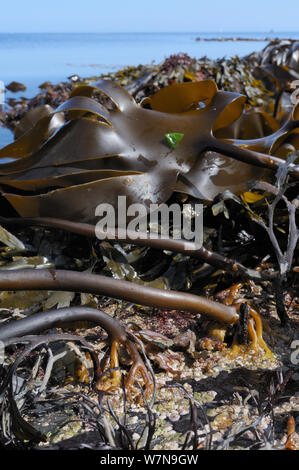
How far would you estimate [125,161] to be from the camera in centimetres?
137

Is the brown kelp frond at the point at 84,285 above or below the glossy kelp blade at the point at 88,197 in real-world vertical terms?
below

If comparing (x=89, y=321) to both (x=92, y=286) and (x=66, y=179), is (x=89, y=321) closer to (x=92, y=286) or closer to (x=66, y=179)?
(x=92, y=286)

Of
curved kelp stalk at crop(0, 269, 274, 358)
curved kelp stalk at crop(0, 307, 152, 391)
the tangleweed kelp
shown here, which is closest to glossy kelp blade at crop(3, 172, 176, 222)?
the tangleweed kelp

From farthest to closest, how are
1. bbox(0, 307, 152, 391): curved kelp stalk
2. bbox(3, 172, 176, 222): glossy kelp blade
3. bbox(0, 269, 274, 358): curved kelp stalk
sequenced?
bbox(3, 172, 176, 222): glossy kelp blade < bbox(0, 269, 274, 358): curved kelp stalk < bbox(0, 307, 152, 391): curved kelp stalk

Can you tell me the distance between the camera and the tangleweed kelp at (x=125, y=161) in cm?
128

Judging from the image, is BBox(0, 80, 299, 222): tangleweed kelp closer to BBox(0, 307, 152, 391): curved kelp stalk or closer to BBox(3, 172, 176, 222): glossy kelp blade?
BBox(3, 172, 176, 222): glossy kelp blade

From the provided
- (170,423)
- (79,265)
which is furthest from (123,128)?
(170,423)

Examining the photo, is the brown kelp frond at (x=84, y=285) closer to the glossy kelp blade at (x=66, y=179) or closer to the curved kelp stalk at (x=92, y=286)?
the curved kelp stalk at (x=92, y=286)

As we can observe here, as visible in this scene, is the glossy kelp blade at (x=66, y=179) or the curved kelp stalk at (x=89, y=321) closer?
the curved kelp stalk at (x=89, y=321)

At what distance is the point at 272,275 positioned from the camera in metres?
1.19

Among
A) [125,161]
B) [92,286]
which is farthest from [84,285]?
[125,161]

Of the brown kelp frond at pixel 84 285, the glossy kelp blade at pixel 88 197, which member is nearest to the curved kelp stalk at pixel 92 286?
the brown kelp frond at pixel 84 285

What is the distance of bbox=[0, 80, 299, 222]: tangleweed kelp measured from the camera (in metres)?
1.28

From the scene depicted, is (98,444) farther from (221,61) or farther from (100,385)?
(221,61)
